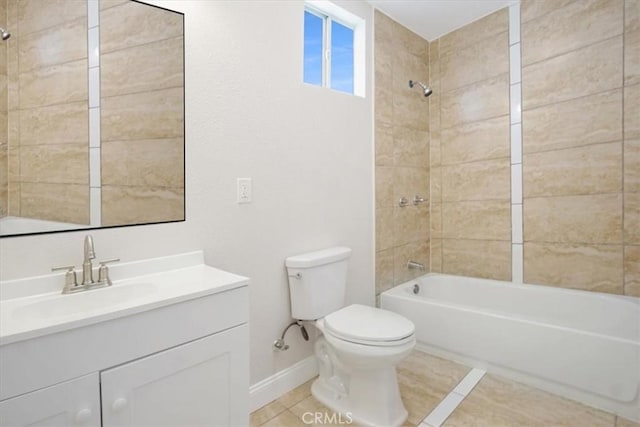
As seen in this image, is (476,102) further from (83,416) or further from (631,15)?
(83,416)

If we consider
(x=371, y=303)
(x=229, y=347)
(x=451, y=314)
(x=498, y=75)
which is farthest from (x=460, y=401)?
(x=498, y=75)

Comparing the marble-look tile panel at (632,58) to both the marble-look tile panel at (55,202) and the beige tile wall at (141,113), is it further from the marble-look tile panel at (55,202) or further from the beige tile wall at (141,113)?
the marble-look tile panel at (55,202)

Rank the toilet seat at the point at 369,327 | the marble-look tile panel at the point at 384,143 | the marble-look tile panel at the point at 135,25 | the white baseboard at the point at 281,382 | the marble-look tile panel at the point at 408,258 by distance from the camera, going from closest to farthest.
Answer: the marble-look tile panel at the point at 135,25
the toilet seat at the point at 369,327
the white baseboard at the point at 281,382
the marble-look tile panel at the point at 384,143
the marble-look tile panel at the point at 408,258

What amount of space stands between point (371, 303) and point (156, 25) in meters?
2.09

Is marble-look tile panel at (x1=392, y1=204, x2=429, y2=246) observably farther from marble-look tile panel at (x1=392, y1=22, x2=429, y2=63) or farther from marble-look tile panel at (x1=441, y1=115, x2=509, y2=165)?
marble-look tile panel at (x1=392, y1=22, x2=429, y2=63)

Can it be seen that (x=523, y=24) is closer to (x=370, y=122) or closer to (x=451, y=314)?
(x=370, y=122)

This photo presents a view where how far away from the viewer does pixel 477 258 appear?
279cm

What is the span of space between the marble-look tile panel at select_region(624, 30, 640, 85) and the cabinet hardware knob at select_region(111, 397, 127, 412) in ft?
9.95

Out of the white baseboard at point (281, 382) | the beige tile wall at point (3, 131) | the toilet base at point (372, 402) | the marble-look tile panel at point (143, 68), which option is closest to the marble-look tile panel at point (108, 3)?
the marble-look tile panel at point (143, 68)

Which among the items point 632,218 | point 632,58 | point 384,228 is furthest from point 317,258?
point 632,58

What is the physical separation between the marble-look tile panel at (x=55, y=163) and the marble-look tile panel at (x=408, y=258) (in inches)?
82.2

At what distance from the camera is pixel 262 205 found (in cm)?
180

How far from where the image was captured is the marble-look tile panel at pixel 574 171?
2.17 m

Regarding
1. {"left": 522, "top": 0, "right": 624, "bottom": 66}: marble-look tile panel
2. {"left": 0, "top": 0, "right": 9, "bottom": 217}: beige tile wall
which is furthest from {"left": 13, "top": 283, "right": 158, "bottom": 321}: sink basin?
{"left": 522, "top": 0, "right": 624, "bottom": 66}: marble-look tile panel
